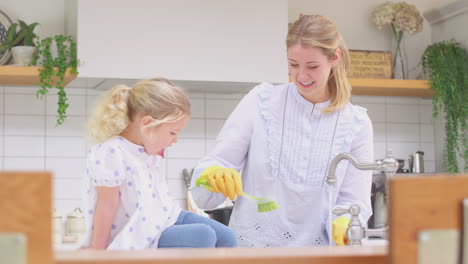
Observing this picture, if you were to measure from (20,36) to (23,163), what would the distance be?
0.66m

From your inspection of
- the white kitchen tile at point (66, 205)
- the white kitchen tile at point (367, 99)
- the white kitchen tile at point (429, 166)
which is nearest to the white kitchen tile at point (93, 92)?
the white kitchen tile at point (66, 205)

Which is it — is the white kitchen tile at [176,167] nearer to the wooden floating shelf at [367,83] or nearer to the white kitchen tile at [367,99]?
the wooden floating shelf at [367,83]

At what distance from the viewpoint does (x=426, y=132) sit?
4281mm

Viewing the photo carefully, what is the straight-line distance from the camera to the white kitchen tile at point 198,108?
3.83 m

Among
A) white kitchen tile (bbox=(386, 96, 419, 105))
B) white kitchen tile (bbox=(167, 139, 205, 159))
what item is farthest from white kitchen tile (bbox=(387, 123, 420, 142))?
white kitchen tile (bbox=(167, 139, 205, 159))

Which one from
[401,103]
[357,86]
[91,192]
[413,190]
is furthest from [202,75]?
[413,190]

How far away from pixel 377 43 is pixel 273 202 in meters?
2.50

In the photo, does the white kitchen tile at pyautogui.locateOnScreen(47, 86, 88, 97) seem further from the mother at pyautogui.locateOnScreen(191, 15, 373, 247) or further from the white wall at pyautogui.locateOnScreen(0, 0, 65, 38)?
the mother at pyautogui.locateOnScreen(191, 15, 373, 247)

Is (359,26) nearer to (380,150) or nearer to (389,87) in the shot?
(389,87)

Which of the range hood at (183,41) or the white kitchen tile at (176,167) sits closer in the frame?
the range hood at (183,41)

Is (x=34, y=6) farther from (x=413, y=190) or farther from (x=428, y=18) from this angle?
(x=413, y=190)

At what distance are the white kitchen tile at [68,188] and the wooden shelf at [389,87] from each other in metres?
1.55

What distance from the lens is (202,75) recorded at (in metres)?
3.39

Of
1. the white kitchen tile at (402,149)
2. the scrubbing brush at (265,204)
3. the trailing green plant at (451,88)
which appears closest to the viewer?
the scrubbing brush at (265,204)
